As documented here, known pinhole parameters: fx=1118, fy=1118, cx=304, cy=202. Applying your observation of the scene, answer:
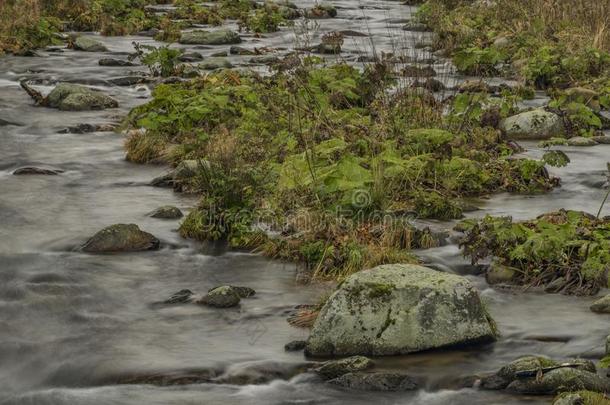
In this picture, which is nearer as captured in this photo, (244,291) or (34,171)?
(244,291)

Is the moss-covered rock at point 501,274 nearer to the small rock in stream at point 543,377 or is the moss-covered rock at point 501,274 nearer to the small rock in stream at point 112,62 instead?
the small rock in stream at point 543,377

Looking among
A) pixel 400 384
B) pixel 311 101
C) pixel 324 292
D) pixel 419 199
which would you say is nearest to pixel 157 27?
pixel 311 101

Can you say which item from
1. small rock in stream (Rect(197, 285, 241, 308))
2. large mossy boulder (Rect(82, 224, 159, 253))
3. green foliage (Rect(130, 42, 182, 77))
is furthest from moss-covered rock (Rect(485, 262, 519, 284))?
green foliage (Rect(130, 42, 182, 77))

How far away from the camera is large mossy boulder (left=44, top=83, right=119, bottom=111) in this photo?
16.5 meters

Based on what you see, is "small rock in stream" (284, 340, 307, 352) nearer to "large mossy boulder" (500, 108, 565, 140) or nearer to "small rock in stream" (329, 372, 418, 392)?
"small rock in stream" (329, 372, 418, 392)

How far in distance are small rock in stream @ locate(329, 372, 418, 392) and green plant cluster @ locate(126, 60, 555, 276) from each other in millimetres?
2042

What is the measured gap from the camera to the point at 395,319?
7258 mm

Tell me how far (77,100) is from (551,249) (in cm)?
963

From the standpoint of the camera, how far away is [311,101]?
13.6 m

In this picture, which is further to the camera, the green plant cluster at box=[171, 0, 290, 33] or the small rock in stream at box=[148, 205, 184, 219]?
the green plant cluster at box=[171, 0, 290, 33]

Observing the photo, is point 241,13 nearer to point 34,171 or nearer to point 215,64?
point 215,64

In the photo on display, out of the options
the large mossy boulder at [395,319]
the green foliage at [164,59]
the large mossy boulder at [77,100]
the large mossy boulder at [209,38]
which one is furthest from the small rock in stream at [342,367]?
the large mossy boulder at [209,38]

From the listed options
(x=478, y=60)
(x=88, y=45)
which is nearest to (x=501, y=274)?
(x=478, y=60)

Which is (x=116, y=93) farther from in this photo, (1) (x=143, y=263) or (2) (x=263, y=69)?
(1) (x=143, y=263)
